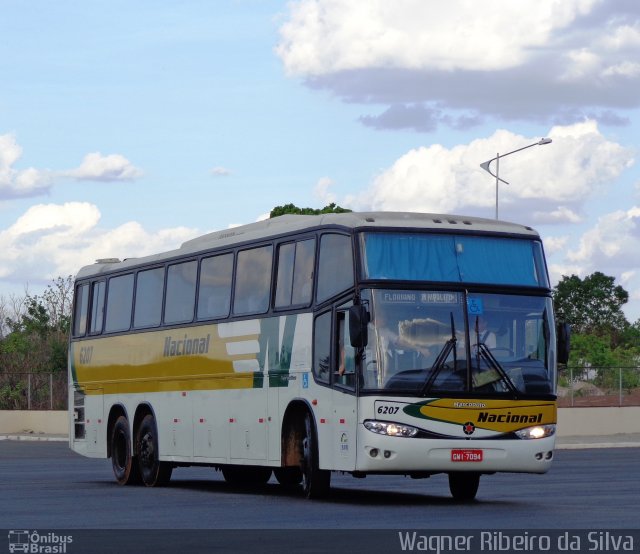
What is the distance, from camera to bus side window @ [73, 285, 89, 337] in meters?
29.8

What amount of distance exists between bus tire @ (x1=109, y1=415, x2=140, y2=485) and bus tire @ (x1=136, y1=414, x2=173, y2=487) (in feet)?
0.64

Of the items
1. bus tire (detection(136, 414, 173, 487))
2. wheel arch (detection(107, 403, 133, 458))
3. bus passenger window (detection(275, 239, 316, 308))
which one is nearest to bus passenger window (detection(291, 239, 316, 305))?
bus passenger window (detection(275, 239, 316, 308))

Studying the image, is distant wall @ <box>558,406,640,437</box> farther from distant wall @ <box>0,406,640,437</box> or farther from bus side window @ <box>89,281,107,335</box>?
bus side window @ <box>89,281,107,335</box>

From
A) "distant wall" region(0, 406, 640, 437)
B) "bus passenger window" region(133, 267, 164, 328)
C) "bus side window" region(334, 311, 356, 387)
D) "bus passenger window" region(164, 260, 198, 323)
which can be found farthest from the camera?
"distant wall" region(0, 406, 640, 437)

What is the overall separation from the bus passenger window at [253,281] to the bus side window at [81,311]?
6.77 m

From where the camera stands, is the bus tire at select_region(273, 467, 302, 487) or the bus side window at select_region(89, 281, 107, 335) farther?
the bus side window at select_region(89, 281, 107, 335)

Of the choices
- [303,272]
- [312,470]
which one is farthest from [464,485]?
[303,272]

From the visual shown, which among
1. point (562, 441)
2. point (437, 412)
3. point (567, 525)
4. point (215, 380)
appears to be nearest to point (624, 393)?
point (562, 441)

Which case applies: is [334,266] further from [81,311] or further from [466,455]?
[81,311]

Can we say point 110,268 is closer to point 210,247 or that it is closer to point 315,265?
point 210,247

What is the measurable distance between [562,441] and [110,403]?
21.6 metres
